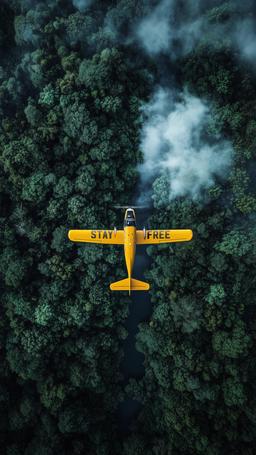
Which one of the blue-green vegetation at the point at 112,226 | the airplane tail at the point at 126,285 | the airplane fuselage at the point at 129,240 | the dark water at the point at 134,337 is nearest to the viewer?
the airplane fuselage at the point at 129,240

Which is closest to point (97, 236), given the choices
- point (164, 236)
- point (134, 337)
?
point (164, 236)

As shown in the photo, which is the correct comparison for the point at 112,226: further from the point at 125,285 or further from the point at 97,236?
the point at 125,285

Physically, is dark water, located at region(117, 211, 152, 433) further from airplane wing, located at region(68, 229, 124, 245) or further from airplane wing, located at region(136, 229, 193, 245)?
airplane wing, located at region(68, 229, 124, 245)

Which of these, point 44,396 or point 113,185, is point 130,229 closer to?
point 113,185

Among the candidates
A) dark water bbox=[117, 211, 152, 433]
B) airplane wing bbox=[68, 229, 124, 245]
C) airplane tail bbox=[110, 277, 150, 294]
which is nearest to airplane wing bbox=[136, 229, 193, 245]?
airplane wing bbox=[68, 229, 124, 245]

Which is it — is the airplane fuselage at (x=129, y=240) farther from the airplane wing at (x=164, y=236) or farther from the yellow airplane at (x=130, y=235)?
the airplane wing at (x=164, y=236)

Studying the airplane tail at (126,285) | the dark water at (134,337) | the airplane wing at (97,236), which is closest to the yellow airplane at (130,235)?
the airplane wing at (97,236)

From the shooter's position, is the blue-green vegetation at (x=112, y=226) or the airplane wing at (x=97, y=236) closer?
the airplane wing at (x=97, y=236)
